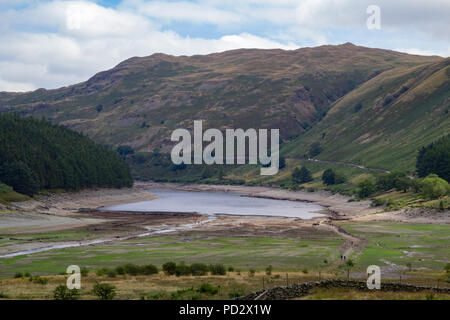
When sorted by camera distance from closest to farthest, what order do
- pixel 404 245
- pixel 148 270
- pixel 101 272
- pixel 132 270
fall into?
pixel 101 272 → pixel 132 270 → pixel 148 270 → pixel 404 245

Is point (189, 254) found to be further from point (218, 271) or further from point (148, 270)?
point (218, 271)

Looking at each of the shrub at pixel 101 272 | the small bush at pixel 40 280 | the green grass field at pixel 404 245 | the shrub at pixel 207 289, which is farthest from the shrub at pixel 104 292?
the green grass field at pixel 404 245

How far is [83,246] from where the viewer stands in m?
84.1

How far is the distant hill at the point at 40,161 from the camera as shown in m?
146

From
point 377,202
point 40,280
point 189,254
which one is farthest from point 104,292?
point 377,202

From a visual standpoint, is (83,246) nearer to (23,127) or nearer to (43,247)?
(43,247)

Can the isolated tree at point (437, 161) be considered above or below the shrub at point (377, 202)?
above

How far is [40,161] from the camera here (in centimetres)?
16412

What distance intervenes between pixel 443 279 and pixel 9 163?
127 metres

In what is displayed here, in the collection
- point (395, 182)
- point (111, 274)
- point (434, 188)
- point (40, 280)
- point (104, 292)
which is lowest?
point (111, 274)

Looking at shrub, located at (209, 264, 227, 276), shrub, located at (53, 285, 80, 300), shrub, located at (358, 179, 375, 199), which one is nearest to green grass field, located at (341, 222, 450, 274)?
shrub, located at (209, 264, 227, 276)

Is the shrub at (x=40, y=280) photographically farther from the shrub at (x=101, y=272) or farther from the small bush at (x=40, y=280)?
the shrub at (x=101, y=272)
